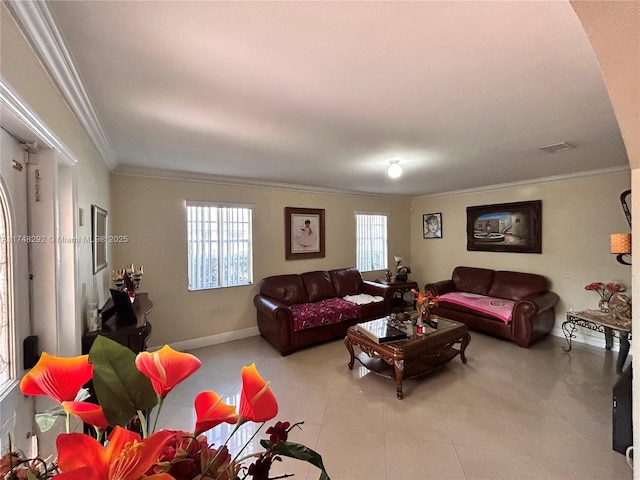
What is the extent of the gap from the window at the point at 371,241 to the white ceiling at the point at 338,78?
264cm

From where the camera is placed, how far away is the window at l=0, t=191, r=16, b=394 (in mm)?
1167

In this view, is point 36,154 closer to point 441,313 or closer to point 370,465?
point 370,465

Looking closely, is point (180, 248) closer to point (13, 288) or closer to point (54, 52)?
point (13, 288)

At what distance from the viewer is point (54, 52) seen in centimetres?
122

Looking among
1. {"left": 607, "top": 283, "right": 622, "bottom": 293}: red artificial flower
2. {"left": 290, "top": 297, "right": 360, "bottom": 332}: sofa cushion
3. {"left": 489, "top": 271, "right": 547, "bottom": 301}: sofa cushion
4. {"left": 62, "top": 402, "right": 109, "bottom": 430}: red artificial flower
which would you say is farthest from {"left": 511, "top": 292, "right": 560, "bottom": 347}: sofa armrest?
{"left": 62, "top": 402, "right": 109, "bottom": 430}: red artificial flower

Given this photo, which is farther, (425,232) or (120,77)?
A: (425,232)

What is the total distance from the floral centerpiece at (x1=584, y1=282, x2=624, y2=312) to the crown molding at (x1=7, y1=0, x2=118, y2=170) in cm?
512

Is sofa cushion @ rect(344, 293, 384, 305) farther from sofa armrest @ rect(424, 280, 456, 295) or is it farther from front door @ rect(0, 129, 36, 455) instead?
front door @ rect(0, 129, 36, 455)

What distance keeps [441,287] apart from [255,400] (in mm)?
4924

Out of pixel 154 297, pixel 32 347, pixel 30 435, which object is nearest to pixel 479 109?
pixel 32 347

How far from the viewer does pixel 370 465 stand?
5.82ft

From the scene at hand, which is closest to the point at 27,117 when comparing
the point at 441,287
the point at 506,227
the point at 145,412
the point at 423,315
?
the point at 145,412

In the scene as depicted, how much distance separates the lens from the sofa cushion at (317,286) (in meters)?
4.30

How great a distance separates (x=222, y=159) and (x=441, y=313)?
3979 millimetres
